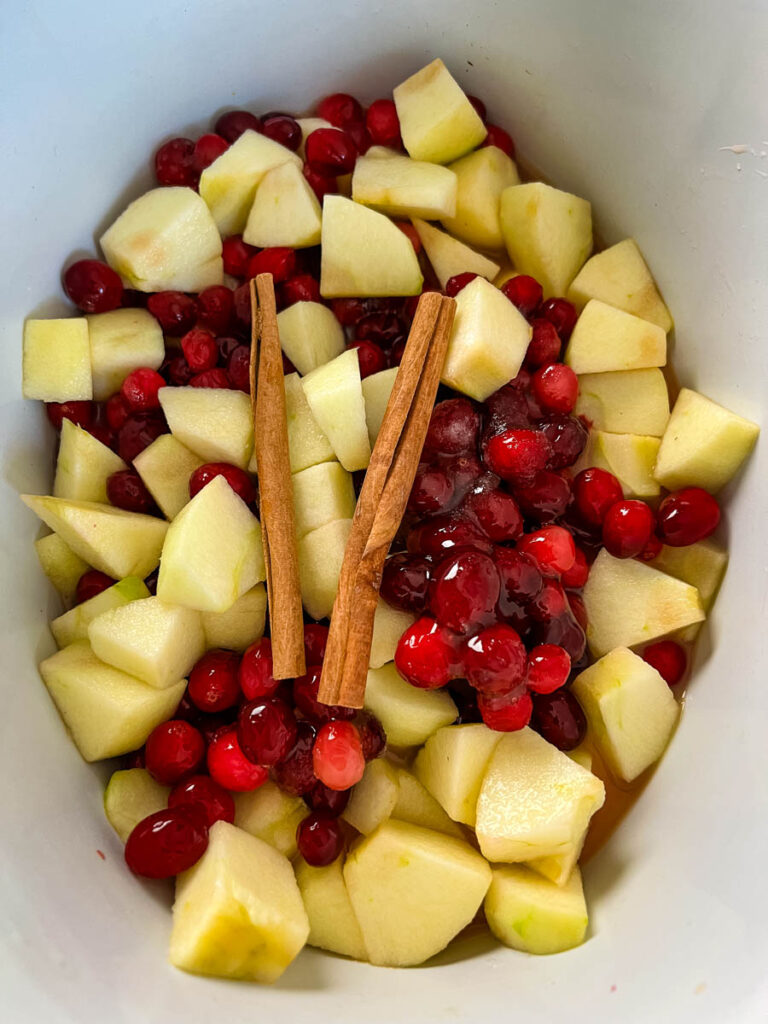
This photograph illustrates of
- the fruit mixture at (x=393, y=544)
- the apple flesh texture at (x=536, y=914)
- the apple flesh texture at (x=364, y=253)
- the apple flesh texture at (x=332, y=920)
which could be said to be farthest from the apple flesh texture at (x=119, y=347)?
the apple flesh texture at (x=536, y=914)

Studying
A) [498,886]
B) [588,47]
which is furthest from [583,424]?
[498,886]

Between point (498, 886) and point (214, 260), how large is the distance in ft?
4.02

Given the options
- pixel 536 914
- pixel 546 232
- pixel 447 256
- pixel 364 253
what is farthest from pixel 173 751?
pixel 546 232

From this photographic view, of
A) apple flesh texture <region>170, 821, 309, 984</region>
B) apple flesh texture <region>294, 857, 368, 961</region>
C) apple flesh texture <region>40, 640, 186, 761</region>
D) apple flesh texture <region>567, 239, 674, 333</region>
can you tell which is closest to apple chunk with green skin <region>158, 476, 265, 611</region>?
apple flesh texture <region>40, 640, 186, 761</region>

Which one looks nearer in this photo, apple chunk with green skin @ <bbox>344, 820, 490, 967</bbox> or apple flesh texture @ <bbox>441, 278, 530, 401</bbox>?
apple chunk with green skin @ <bbox>344, 820, 490, 967</bbox>

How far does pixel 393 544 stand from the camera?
58.9 inches

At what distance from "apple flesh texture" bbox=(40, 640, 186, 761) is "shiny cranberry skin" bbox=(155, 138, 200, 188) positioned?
0.94 metres

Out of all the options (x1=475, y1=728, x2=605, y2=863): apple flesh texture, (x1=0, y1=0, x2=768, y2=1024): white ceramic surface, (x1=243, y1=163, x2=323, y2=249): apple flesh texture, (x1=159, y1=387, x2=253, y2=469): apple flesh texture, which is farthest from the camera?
(x1=243, y1=163, x2=323, y2=249): apple flesh texture

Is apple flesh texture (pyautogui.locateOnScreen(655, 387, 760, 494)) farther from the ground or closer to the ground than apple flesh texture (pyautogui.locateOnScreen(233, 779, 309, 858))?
farther from the ground

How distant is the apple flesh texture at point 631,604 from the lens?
1447 millimetres

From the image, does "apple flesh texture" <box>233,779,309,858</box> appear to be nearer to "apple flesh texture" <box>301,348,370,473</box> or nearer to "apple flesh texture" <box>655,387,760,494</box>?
"apple flesh texture" <box>301,348,370,473</box>

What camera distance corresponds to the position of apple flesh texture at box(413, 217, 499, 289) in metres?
1.67

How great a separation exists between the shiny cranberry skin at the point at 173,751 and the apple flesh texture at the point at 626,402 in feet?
2.96

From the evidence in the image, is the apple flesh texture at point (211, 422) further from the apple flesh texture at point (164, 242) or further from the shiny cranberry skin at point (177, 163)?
the shiny cranberry skin at point (177, 163)
